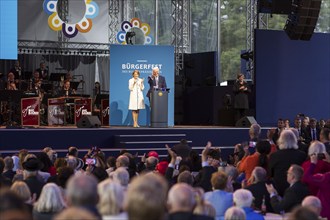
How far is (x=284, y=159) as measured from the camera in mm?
8453

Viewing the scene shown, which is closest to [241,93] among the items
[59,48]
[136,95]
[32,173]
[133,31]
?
[136,95]

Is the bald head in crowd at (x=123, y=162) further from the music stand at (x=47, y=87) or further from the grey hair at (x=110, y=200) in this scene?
the music stand at (x=47, y=87)

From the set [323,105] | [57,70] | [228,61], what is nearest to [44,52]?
[57,70]

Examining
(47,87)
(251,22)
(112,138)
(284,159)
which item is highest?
(251,22)

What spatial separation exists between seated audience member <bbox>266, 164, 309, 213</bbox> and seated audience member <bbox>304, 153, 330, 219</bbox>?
414mm

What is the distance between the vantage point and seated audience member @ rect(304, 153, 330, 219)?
7469 mm

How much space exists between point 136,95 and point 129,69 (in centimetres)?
119

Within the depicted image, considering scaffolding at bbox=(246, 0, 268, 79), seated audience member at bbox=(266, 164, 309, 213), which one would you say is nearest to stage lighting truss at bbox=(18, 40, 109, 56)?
scaffolding at bbox=(246, 0, 268, 79)

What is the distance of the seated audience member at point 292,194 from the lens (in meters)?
7.10

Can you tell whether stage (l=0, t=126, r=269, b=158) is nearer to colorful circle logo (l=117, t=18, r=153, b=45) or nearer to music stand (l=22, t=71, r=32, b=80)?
music stand (l=22, t=71, r=32, b=80)

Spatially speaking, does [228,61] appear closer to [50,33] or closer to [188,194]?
[50,33]

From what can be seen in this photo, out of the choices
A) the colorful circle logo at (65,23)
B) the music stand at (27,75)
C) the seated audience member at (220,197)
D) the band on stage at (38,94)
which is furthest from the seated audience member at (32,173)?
the colorful circle logo at (65,23)

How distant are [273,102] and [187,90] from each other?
4110mm

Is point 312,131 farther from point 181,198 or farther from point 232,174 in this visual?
point 181,198
